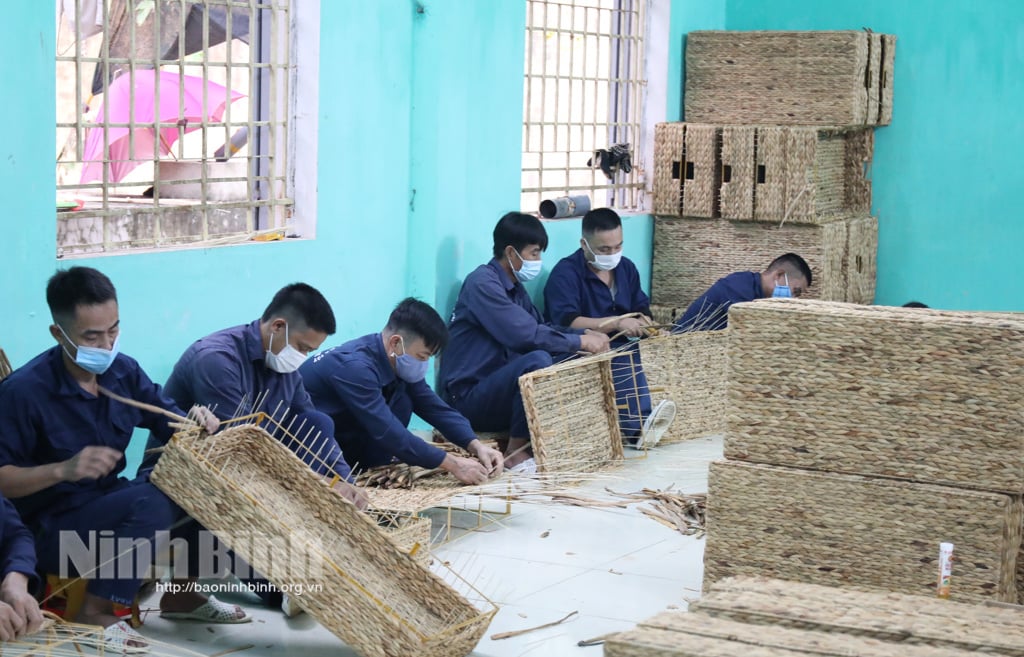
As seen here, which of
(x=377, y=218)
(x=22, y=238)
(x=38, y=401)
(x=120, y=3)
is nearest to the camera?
(x=38, y=401)

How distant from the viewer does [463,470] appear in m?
5.07

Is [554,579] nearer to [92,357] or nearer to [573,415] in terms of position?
[573,415]

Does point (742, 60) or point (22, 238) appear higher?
point (742, 60)

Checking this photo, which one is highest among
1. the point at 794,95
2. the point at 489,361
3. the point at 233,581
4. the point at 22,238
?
the point at 794,95

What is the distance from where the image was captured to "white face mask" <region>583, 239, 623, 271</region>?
6.92 meters

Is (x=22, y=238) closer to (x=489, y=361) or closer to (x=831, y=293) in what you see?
(x=489, y=361)

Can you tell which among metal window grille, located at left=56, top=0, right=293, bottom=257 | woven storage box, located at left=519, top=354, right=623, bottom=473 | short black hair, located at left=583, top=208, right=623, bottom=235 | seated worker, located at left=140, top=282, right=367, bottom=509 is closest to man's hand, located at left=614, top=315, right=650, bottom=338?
short black hair, located at left=583, top=208, right=623, bottom=235

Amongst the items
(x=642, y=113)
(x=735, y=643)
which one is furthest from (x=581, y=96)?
(x=735, y=643)

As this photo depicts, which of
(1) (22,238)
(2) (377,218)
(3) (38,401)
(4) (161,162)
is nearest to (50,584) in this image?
(3) (38,401)

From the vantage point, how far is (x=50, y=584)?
3.79m

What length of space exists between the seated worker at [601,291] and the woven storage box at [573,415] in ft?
1.22

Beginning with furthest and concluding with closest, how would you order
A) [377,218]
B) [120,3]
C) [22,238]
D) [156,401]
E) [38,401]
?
[377,218] → [120,3] → [22,238] → [156,401] → [38,401]

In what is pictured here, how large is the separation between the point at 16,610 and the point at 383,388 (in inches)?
86.1

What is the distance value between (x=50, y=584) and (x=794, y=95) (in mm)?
5526
